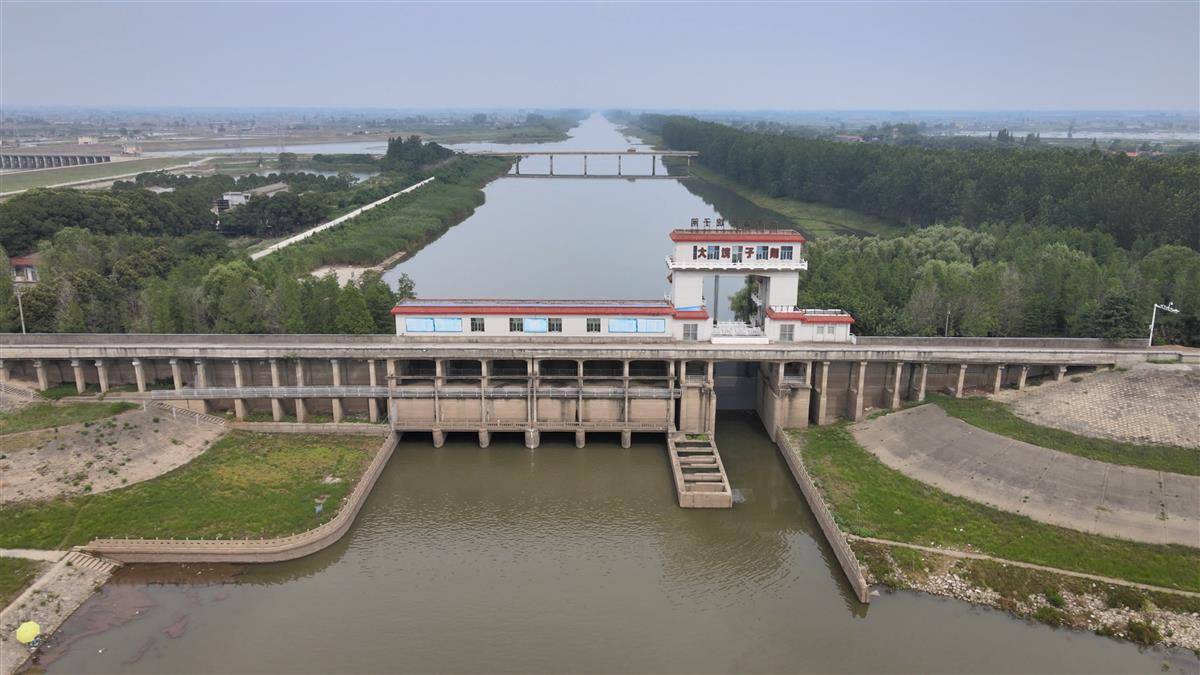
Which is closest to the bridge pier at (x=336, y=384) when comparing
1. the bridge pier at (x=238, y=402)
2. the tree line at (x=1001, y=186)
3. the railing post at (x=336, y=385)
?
the railing post at (x=336, y=385)

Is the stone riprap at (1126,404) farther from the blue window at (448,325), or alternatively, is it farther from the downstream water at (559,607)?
the blue window at (448,325)

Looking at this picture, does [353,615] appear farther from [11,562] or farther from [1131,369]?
[1131,369]

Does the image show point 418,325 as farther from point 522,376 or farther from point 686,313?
point 686,313

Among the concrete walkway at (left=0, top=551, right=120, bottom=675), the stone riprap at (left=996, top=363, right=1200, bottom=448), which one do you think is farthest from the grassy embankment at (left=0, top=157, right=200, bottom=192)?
the stone riprap at (left=996, top=363, right=1200, bottom=448)

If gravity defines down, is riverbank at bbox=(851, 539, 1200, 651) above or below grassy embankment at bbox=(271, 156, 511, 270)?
below

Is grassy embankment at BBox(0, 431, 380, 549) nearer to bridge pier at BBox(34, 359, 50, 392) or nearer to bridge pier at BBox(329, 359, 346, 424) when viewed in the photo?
bridge pier at BBox(329, 359, 346, 424)

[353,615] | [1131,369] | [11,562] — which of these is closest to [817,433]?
[1131,369]
